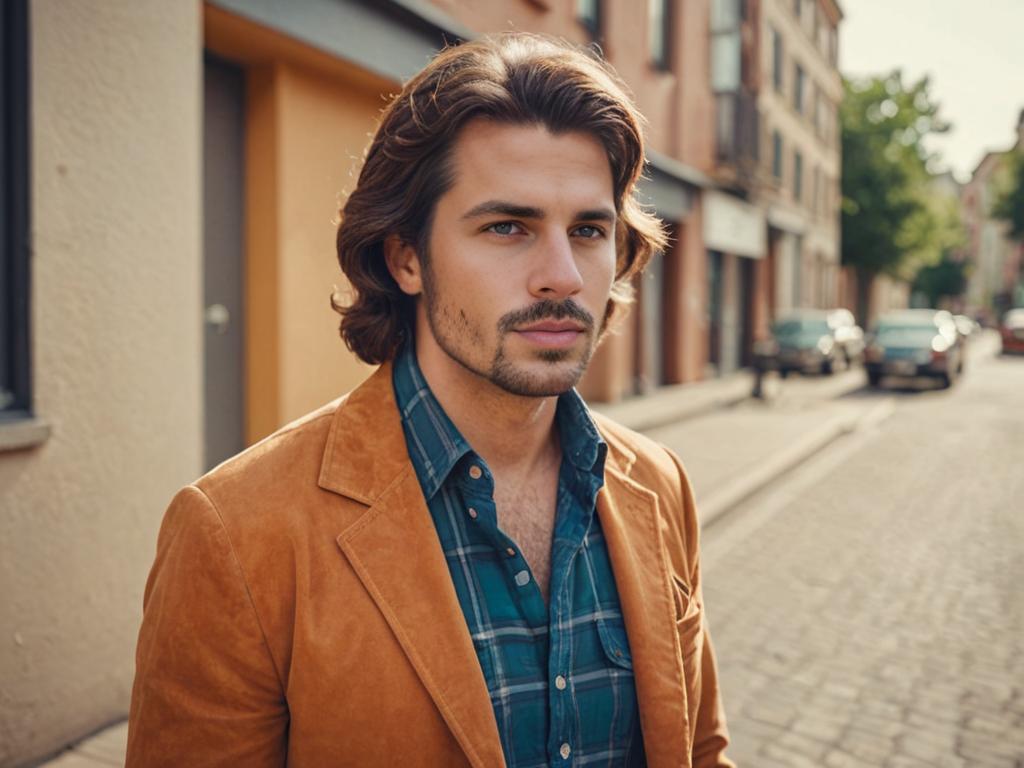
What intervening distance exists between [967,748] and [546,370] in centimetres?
298

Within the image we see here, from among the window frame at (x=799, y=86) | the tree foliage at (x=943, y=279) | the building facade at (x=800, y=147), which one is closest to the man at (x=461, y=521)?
the building facade at (x=800, y=147)

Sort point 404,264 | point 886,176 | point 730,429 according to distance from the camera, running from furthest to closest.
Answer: point 886,176, point 730,429, point 404,264

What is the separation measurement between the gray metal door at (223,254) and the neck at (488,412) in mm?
4177

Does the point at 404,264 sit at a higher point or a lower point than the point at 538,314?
higher

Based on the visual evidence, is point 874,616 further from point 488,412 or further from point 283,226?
point 283,226

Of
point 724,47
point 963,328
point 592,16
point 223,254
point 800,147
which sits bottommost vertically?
point 223,254

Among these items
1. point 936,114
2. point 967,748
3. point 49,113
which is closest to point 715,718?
point 967,748

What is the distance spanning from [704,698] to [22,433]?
7.96ft

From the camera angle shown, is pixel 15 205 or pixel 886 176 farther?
pixel 886 176

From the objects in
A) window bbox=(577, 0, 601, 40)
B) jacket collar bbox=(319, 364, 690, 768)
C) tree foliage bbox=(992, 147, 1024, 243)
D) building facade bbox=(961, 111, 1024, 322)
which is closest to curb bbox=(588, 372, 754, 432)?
window bbox=(577, 0, 601, 40)

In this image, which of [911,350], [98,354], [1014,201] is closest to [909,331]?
[911,350]

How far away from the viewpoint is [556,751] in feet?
5.07

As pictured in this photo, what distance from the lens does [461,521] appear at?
1671 millimetres

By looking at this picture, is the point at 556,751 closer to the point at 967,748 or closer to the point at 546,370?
the point at 546,370
